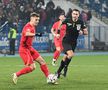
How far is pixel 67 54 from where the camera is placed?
49.1ft

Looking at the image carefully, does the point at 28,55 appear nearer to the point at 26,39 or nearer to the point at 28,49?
the point at 28,49

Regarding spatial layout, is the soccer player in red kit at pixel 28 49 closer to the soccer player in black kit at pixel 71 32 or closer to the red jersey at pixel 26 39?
the red jersey at pixel 26 39

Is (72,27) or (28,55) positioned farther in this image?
(72,27)

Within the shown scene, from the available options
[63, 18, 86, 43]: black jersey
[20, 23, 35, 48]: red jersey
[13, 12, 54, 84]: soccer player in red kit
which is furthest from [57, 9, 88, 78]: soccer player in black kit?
[20, 23, 35, 48]: red jersey

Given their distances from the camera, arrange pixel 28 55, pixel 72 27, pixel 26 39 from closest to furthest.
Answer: pixel 28 55 < pixel 26 39 < pixel 72 27

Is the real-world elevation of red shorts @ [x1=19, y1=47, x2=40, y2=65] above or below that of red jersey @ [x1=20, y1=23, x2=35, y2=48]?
below

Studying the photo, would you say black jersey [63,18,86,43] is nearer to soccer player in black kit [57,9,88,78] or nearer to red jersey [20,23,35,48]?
soccer player in black kit [57,9,88,78]

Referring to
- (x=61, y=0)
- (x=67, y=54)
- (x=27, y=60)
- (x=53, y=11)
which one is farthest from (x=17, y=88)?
(x=61, y=0)

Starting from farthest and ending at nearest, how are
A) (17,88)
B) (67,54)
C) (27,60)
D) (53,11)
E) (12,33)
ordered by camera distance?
(53,11)
(12,33)
(67,54)
(27,60)
(17,88)

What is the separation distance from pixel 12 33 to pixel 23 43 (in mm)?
20365

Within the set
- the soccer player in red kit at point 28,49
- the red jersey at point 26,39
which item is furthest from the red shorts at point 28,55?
the red jersey at point 26,39

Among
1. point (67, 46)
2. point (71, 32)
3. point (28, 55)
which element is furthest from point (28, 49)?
point (71, 32)

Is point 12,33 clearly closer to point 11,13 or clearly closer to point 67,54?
point 11,13

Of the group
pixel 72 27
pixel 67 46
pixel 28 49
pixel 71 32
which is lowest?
pixel 67 46
